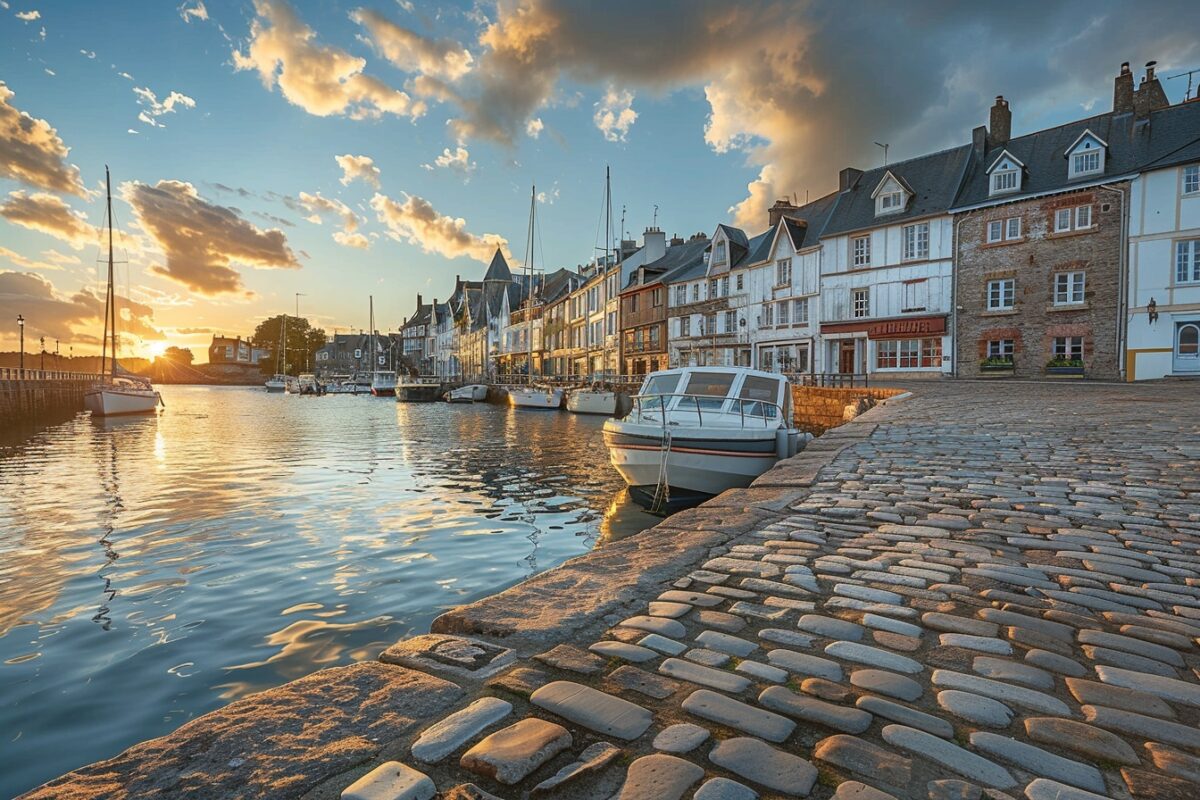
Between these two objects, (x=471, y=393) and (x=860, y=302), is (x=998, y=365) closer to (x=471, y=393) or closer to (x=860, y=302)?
(x=860, y=302)

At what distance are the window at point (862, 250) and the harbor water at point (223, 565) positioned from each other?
2442cm

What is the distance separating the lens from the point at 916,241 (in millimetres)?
32812

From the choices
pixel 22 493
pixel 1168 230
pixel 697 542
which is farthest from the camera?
pixel 1168 230

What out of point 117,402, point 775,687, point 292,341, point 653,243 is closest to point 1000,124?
point 653,243

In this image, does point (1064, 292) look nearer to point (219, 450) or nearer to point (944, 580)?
point (944, 580)

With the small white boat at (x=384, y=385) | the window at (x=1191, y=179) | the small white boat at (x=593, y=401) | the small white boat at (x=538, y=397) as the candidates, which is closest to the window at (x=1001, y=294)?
the window at (x=1191, y=179)

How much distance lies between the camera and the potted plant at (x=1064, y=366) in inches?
1075

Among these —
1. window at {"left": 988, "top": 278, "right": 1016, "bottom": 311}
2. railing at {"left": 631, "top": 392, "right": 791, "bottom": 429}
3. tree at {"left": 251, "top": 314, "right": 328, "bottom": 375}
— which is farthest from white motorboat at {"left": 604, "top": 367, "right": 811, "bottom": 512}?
tree at {"left": 251, "top": 314, "right": 328, "bottom": 375}

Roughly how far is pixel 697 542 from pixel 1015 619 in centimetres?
215

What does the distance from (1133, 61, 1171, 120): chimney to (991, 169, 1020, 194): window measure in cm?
537

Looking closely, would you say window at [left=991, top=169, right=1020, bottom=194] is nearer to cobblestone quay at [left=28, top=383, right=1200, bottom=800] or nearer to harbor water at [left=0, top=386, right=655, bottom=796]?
harbor water at [left=0, top=386, right=655, bottom=796]

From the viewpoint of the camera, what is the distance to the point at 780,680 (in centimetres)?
250

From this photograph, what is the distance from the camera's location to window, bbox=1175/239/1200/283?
2512 centimetres

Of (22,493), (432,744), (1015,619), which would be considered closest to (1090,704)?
(1015,619)
